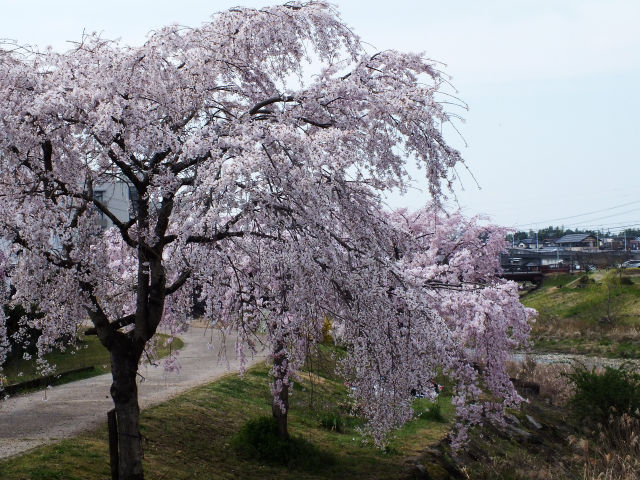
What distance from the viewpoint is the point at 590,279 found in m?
61.1

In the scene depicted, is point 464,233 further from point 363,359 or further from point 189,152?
point 189,152

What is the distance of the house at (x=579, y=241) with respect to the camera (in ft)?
414

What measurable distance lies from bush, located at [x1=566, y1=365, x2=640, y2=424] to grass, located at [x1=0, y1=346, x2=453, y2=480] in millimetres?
4109

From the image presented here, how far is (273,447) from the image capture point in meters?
13.0

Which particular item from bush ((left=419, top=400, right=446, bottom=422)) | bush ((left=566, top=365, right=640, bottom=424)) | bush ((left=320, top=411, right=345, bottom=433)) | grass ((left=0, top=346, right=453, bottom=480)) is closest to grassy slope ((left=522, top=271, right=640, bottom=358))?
bush ((left=566, top=365, right=640, bottom=424))

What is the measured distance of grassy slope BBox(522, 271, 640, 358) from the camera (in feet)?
135

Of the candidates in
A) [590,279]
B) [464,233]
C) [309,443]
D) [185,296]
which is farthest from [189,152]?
[590,279]

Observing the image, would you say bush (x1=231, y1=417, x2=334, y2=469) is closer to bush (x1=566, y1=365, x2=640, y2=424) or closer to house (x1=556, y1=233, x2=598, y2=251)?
bush (x1=566, y1=365, x2=640, y2=424)

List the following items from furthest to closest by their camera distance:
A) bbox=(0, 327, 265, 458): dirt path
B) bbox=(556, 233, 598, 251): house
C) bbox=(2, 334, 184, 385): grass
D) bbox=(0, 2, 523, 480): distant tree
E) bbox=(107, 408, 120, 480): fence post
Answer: bbox=(556, 233, 598, 251): house, bbox=(2, 334, 184, 385): grass, bbox=(0, 327, 265, 458): dirt path, bbox=(107, 408, 120, 480): fence post, bbox=(0, 2, 523, 480): distant tree

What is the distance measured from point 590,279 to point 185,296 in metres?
56.3

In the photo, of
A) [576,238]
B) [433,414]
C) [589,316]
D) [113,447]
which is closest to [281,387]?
[113,447]

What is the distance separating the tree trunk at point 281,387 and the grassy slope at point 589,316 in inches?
1153

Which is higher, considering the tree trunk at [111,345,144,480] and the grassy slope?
the tree trunk at [111,345,144,480]

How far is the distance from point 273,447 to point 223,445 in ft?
3.60
